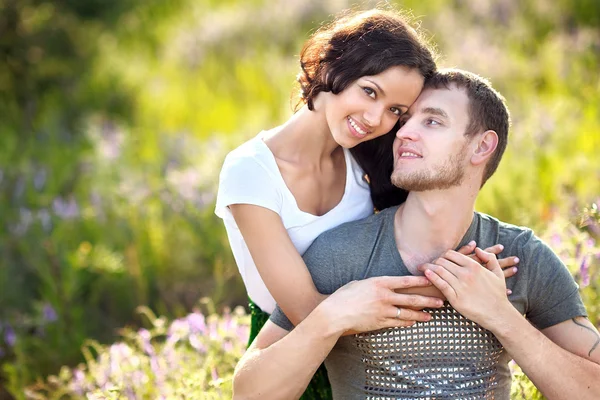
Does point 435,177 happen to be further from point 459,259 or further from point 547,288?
point 547,288

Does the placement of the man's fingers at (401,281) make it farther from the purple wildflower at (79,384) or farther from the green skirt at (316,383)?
the purple wildflower at (79,384)

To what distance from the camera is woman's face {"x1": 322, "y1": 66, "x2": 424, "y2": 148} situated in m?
2.79

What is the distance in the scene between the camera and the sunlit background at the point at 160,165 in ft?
A: 11.7

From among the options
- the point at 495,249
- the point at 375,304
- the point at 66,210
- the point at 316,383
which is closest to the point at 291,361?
the point at 375,304

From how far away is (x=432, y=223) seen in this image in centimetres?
277

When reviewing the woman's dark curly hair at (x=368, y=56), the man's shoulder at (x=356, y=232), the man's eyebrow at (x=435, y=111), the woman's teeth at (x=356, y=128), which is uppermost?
the woman's dark curly hair at (x=368, y=56)

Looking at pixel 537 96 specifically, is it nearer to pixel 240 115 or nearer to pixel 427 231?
pixel 240 115

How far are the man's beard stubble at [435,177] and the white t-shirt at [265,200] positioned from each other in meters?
0.43

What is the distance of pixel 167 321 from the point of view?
472 cm

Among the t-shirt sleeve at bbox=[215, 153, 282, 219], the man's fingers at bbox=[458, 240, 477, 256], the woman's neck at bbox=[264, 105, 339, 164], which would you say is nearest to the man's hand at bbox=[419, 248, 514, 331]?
the man's fingers at bbox=[458, 240, 477, 256]

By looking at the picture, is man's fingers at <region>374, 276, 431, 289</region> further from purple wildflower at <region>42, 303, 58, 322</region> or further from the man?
purple wildflower at <region>42, 303, 58, 322</region>

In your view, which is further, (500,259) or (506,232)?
(506,232)

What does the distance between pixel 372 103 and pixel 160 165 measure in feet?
11.7

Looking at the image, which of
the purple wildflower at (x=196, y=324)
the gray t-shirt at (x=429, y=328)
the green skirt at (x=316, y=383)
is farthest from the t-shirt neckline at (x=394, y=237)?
the purple wildflower at (x=196, y=324)
